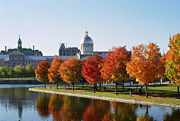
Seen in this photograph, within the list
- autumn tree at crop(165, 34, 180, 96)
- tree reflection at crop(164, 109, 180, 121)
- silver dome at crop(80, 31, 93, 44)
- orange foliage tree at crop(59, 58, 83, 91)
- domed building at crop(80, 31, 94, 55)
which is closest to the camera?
tree reflection at crop(164, 109, 180, 121)

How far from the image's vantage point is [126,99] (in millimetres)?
49250

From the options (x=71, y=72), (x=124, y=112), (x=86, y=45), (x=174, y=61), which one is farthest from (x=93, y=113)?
(x=86, y=45)

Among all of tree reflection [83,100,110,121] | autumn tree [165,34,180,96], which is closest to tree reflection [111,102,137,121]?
tree reflection [83,100,110,121]

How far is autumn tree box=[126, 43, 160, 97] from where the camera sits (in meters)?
48.8

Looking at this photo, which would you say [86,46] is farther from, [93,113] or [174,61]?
[93,113]

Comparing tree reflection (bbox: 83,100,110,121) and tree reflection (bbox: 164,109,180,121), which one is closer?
tree reflection (bbox: 164,109,180,121)

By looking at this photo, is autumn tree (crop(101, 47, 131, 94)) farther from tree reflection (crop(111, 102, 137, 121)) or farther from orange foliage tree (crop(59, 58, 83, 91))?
orange foliage tree (crop(59, 58, 83, 91))

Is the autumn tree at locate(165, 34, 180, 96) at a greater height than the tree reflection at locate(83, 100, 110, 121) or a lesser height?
greater

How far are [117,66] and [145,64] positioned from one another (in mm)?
8533

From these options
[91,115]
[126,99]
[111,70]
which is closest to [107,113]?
[91,115]

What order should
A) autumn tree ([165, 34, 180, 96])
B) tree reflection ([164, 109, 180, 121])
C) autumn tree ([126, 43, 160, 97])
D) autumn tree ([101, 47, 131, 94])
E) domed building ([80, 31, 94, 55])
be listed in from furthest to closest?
1. domed building ([80, 31, 94, 55])
2. autumn tree ([101, 47, 131, 94])
3. autumn tree ([126, 43, 160, 97])
4. autumn tree ([165, 34, 180, 96])
5. tree reflection ([164, 109, 180, 121])

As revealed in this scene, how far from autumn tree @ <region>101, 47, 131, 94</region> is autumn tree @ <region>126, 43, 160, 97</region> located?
21.6ft

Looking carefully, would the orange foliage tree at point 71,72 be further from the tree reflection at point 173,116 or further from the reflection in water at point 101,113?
A: the tree reflection at point 173,116

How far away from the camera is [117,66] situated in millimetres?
56531
